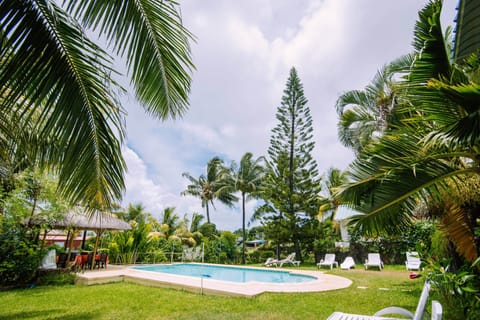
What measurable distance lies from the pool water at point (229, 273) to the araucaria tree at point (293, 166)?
538cm

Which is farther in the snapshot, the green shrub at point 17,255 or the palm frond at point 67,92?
the green shrub at point 17,255

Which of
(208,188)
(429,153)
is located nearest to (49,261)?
(429,153)

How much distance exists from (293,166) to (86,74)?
17.4 metres

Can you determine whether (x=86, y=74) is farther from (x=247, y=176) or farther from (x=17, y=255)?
(x=247, y=176)

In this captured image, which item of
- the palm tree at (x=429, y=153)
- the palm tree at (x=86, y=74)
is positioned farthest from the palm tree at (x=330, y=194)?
the palm tree at (x=86, y=74)

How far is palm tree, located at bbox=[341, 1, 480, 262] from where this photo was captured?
1922mm

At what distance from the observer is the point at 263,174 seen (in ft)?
75.0

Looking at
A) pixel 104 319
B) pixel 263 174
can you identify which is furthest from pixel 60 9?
pixel 263 174

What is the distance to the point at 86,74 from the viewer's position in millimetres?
1983

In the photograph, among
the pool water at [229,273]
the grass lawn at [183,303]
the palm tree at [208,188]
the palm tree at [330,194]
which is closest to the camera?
the grass lawn at [183,303]

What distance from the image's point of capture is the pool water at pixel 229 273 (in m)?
11.1

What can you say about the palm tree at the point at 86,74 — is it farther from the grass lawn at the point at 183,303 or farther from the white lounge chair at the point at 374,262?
the white lounge chair at the point at 374,262

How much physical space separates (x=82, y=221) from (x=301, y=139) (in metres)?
13.7

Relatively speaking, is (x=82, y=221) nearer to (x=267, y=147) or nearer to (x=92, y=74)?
(x=92, y=74)
